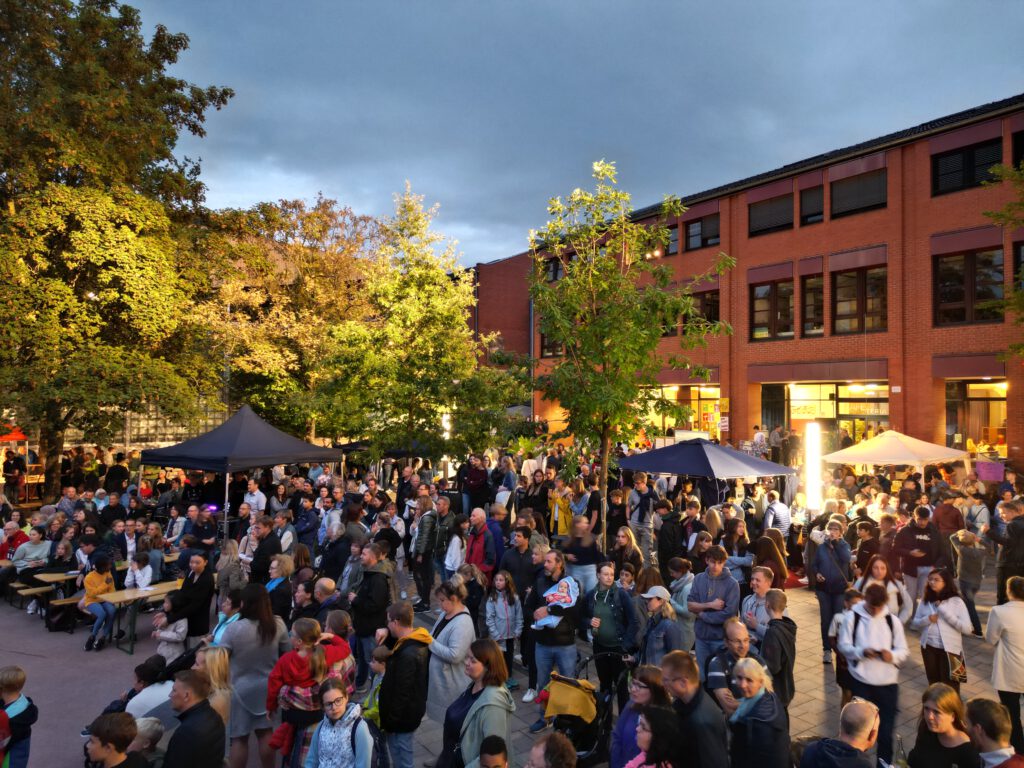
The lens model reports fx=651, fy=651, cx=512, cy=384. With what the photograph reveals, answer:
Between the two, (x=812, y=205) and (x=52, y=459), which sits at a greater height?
(x=812, y=205)

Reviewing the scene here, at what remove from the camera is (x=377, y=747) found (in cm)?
504

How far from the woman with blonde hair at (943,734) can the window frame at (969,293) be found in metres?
20.9

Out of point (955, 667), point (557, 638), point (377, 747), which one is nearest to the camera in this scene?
point (377, 747)

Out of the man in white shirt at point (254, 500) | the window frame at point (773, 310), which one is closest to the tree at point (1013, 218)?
the window frame at point (773, 310)

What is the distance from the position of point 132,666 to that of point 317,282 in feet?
67.7

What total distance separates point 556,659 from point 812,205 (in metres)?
24.8

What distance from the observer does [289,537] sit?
10.6 meters

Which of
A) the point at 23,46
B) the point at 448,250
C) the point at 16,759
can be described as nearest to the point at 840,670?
the point at 16,759

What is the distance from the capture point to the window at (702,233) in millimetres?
29844

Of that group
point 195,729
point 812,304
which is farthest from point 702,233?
point 195,729

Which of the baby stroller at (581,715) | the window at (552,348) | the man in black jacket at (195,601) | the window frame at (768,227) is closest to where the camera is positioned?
the baby stroller at (581,715)

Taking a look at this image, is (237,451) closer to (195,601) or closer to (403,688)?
(195,601)

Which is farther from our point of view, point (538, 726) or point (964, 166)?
point (964, 166)

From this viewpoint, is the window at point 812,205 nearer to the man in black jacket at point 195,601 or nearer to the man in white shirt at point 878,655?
the man in white shirt at point 878,655
